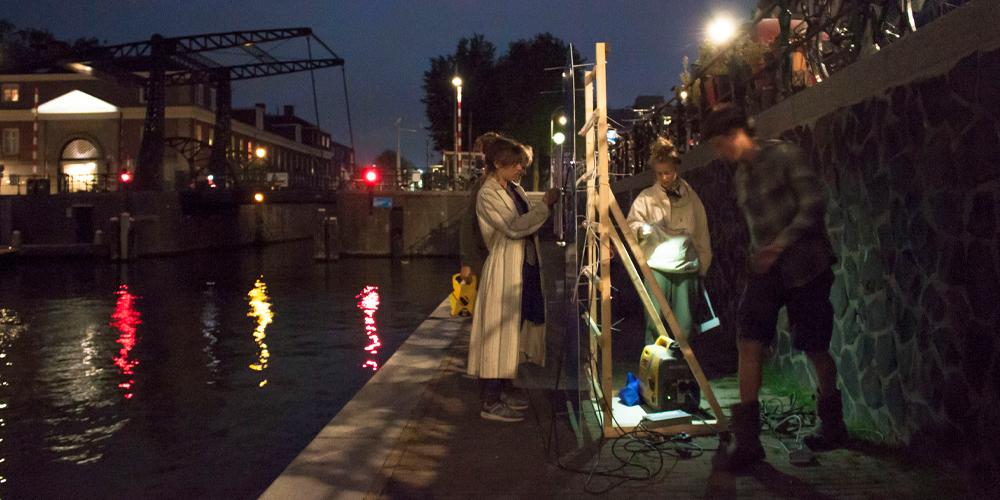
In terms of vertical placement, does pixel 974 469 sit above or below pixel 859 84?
below

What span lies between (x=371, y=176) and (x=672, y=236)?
107 ft

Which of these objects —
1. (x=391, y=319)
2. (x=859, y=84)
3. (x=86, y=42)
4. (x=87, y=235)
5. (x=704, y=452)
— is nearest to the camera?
(x=704, y=452)

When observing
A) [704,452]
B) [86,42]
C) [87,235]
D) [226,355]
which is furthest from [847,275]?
[86,42]

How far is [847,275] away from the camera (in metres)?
5.39

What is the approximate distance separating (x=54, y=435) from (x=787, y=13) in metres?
6.28

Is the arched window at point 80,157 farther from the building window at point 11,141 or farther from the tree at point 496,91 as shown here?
the tree at point 496,91

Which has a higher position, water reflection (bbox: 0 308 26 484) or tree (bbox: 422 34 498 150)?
tree (bbox: 422 34 498 150)

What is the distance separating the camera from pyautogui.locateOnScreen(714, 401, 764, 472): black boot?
14.3 ft

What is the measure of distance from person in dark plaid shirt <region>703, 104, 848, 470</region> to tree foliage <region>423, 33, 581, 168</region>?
52.5 metres

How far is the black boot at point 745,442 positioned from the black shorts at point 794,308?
14.7 inches

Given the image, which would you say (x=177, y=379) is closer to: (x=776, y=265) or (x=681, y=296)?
(x=681, y=296)

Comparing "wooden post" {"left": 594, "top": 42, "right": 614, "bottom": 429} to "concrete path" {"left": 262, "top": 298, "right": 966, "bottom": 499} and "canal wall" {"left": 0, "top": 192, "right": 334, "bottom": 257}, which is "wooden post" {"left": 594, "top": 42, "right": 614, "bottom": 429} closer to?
"concrete path" {"left": 262, "top": 298, "right": 966, "bottom": 499}

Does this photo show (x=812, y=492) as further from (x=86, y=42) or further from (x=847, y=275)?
(x=86, y=42)

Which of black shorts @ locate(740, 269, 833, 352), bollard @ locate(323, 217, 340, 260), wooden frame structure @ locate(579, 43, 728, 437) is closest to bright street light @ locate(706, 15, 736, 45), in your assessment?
wooden frame structure @ locate(579, 43, 728, 437)
